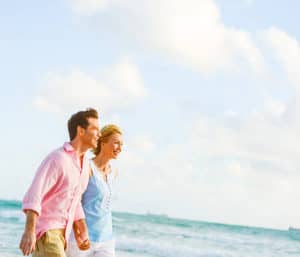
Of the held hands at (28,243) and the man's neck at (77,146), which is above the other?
the man's neck at (77,146)

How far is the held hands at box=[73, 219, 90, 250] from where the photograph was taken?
179 inches

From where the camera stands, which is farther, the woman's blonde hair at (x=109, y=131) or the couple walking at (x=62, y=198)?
the woman's blonde hair at (x=109, y=131)

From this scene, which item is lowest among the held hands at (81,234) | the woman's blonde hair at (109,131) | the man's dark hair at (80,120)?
the held hands at (81,234)

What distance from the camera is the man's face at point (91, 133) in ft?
14.1

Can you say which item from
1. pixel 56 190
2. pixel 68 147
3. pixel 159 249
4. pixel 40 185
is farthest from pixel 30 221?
pixel 159 249

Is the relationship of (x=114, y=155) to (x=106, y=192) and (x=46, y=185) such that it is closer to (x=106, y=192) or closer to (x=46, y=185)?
(x=106, y=192)

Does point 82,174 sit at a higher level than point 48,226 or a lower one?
higher

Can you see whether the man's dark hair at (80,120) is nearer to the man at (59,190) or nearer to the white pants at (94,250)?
the man at (59,190)

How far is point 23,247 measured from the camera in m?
3.76

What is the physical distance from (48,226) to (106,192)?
43.2 inches

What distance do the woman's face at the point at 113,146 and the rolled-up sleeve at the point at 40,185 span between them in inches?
46.6

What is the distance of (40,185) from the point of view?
4.02m

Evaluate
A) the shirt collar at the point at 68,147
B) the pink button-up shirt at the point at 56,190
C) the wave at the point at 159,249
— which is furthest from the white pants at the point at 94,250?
the wave at the point at 159,249

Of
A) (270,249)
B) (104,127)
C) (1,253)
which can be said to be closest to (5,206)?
(270,249)
